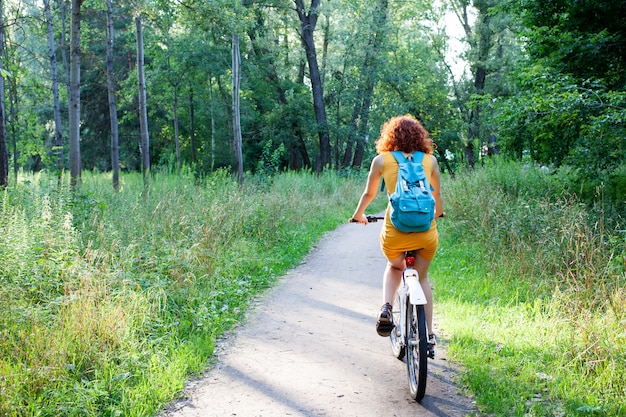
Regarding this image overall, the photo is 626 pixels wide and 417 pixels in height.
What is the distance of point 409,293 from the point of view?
4.33 metres

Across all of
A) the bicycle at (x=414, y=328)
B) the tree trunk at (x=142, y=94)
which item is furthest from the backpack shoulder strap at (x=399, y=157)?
the tree trunk at (x=142, y=94)

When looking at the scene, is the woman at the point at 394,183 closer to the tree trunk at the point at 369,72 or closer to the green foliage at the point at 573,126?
the green foliage at the point at 573,126

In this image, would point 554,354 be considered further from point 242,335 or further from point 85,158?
point 85,158

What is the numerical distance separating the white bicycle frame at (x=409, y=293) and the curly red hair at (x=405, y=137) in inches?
40.2

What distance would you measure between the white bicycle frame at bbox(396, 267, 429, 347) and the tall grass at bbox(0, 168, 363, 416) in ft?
6.15

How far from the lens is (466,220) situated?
431 inches

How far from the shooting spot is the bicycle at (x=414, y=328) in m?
4.08

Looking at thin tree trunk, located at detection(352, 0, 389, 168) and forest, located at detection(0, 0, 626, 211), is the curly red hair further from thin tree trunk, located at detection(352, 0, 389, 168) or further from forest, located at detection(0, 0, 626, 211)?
thin tree trunk, located at detection(352, 0, 389, 168)

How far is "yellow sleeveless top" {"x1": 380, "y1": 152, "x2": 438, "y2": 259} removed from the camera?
4.45 meters

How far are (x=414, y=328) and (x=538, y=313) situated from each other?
184 cm

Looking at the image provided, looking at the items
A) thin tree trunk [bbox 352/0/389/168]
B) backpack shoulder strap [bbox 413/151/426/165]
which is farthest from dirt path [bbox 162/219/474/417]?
thin tree trunk [bbox 352/0/389/168]

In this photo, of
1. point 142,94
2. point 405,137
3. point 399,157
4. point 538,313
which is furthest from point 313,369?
point 142,94

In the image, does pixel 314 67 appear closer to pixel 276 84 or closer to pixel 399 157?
pixel 276 84

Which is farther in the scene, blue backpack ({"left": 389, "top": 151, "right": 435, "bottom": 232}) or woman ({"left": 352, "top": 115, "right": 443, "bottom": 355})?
woman ({"left": 352, "top": 115, "right": 443, "bottom": 355})
